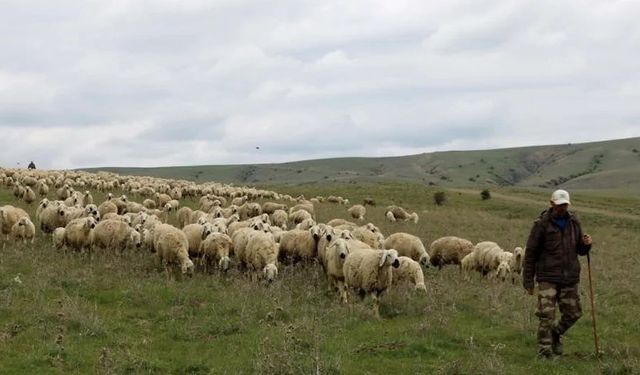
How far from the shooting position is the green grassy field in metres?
9.06

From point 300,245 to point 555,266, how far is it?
27.3ft

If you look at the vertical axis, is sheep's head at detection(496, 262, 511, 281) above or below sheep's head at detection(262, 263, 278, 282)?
below

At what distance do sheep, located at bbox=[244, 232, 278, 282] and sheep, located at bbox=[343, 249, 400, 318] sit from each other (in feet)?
8.65

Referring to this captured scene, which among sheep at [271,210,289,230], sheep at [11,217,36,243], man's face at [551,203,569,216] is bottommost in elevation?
sheep at [271,210,289,230]

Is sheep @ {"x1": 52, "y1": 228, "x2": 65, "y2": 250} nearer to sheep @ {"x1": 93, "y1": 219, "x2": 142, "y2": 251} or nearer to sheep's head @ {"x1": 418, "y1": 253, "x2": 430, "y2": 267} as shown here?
sheep @ {"x1": 93, "y1": 219, "x2": 142, "y2": 251}

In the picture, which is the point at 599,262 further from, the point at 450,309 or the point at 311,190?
the point at 311,190

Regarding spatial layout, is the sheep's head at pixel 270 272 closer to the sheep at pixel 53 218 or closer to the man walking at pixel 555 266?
the man walking at pixel 555 266

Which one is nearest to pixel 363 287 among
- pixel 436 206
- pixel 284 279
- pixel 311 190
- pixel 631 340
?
pixel 284 279

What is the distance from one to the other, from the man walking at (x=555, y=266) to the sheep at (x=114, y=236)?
38.1 ft

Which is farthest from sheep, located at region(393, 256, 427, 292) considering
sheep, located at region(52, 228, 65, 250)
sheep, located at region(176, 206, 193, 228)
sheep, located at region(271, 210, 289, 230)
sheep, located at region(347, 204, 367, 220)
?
sheep, located at region(347, 204, 367, 220)

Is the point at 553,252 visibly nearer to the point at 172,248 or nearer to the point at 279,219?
the point at 172,248

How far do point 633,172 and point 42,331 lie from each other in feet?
431

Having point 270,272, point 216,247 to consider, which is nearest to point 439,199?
point 216,247

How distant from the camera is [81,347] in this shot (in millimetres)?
9594
